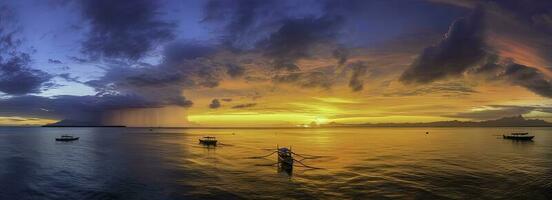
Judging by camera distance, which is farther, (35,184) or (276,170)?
(276,170)

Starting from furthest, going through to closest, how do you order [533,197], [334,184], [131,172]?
[131,172], [334,184], [533,197]

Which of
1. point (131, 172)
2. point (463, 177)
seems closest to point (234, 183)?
point (131, 172)

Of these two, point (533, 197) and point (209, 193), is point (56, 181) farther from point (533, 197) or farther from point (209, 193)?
point (533, 197)

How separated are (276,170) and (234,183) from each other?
18.8m

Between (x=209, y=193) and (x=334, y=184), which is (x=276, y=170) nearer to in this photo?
(x=334, y=184)

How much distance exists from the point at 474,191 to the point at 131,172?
202 feet

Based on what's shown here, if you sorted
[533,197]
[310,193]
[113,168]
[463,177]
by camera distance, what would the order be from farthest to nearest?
[113,168]
[463,177]
[310,193]
[533,197]

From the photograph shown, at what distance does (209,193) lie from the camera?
54.8 metres

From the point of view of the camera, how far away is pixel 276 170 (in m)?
80.2

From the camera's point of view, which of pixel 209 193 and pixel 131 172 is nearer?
pixel 209 193

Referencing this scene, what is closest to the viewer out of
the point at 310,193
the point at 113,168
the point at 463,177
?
the point at 310,193

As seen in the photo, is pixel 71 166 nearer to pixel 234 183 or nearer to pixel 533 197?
pixel 234 183

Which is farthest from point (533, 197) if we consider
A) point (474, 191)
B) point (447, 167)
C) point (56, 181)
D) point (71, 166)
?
point (71, 166)

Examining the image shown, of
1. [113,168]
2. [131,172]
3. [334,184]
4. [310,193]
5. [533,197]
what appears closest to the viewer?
[533,197]
